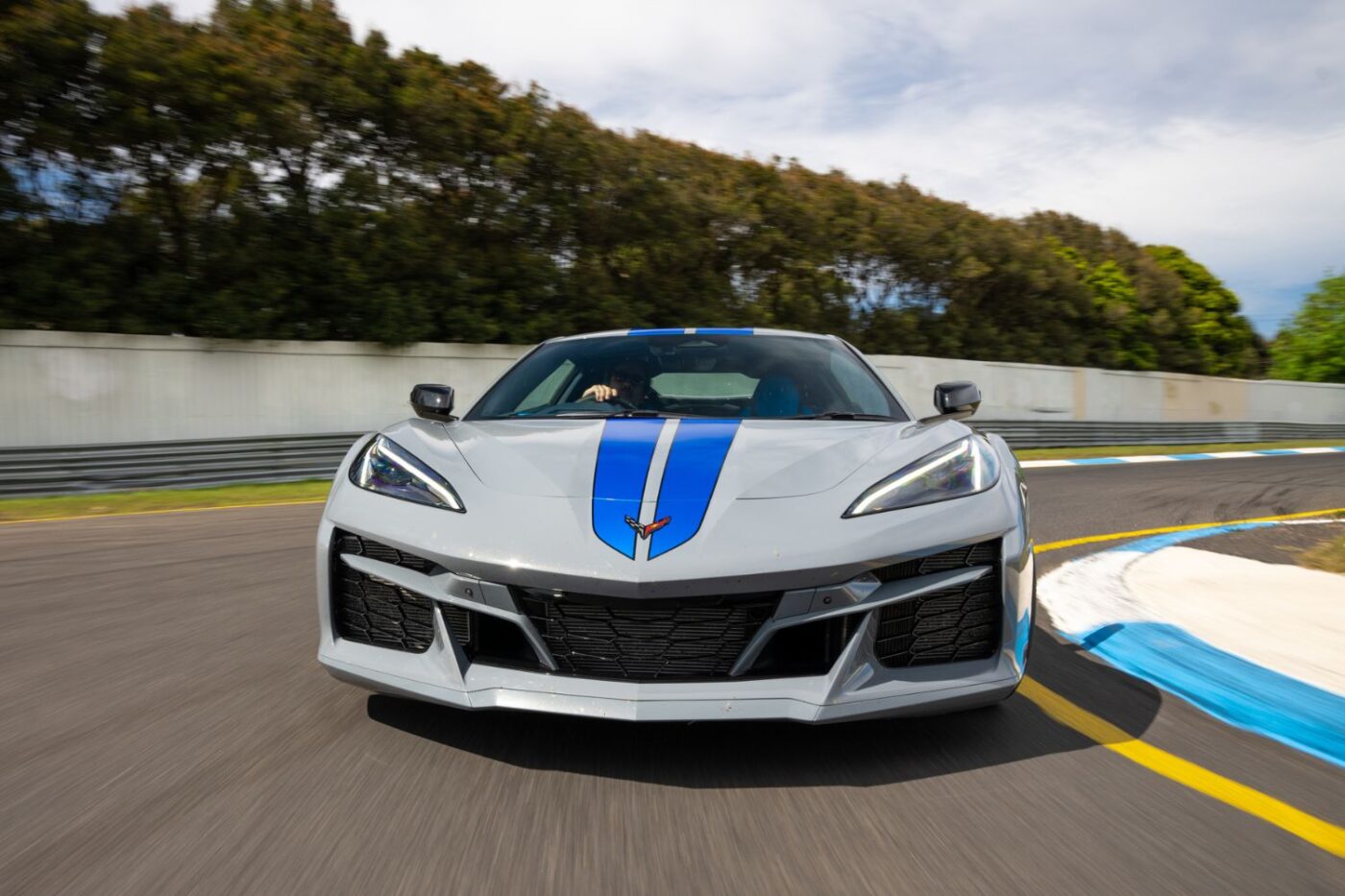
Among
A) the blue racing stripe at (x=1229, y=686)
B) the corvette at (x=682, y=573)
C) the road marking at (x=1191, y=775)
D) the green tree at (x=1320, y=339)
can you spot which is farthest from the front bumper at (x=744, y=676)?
the green tree at (x=1320, y=339)

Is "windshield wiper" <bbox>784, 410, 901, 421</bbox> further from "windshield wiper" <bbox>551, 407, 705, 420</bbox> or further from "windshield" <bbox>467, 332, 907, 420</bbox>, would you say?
"windshield wiper" <bbox>551, 407, 705, 420</bbox>

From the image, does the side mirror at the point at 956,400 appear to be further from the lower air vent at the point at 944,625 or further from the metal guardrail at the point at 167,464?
the metal guardrail at the point at 167,464

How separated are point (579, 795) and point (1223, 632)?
324 cm

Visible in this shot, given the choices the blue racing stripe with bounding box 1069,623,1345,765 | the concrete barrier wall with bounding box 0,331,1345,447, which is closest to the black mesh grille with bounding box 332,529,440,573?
the blue racing stripe with bounding box 1069,623,1345,765

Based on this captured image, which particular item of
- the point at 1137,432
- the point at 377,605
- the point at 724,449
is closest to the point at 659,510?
the point at 724,449

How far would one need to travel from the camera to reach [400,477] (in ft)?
10.6

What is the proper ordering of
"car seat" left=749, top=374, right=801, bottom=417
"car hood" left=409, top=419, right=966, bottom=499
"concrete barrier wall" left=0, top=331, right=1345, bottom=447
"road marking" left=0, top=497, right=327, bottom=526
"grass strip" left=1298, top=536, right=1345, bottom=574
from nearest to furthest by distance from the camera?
1. "car hood" left=409, top=419, right=966, bottom=499
2. "car seat" left=749, top=374, right=801, bottom=417
3. "grass strip" left=1298, top=536, right=1345, bottom=574
4. "road marking" left=0, top=497, right=327, bottom=526
5. "concrete barrier wall" left=0, top=331, right=1345, bottom=447

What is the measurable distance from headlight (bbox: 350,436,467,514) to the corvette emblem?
481 millimetres

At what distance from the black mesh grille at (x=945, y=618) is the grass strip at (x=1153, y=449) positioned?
17017 mm

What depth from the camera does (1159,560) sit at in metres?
6.65

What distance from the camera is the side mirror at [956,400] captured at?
4137 millimetres

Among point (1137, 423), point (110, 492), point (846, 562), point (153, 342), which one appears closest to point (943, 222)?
point (1137, 423)

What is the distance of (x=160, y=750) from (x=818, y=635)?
178cm

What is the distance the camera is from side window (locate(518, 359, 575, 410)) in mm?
4309
